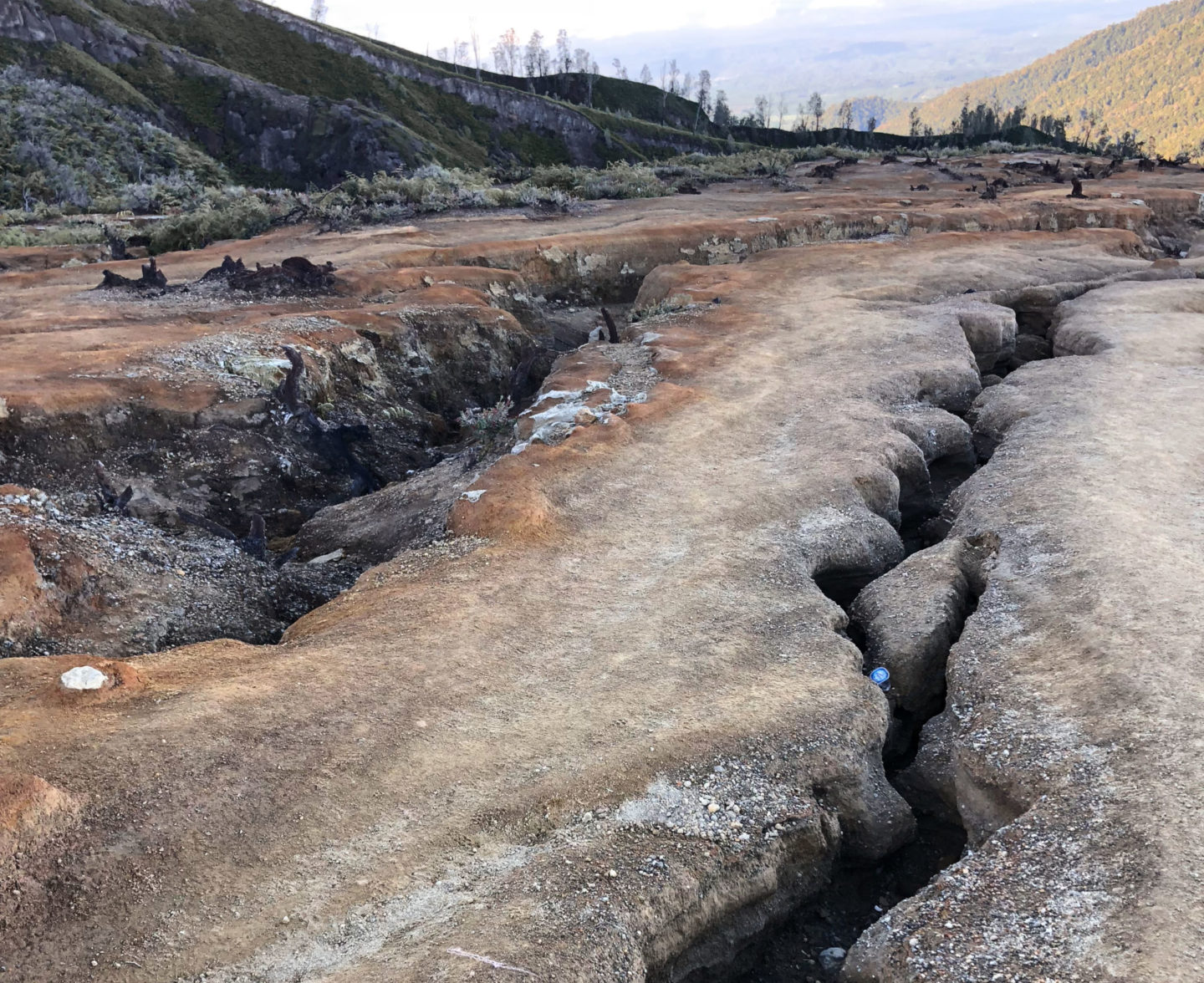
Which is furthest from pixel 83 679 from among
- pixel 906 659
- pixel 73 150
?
pixel 73 150

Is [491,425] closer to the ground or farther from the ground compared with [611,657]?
farther from the ground

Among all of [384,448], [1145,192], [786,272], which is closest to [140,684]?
[384,448]

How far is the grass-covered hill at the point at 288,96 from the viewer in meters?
61.6

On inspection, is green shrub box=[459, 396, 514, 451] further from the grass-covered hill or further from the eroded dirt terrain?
the grass-covered hill

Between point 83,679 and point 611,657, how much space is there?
463 cm

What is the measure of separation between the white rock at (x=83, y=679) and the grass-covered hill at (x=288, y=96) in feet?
178

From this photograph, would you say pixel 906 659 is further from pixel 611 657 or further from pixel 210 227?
pixel 210 227

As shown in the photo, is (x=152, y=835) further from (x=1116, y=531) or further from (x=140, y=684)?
(x=1116, y=531)

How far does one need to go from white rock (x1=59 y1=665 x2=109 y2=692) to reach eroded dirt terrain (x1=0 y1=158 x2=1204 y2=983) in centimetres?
7

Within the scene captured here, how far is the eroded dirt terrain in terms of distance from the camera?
5.66m

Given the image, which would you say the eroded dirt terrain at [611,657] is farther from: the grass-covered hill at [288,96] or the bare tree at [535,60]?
the bare tree at [535,60]

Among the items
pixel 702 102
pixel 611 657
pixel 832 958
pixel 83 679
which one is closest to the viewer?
pixel 832 958

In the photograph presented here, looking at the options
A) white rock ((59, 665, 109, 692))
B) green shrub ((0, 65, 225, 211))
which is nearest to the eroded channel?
white rock ((59, 665, 109, 692))

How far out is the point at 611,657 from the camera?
27.2 ft
